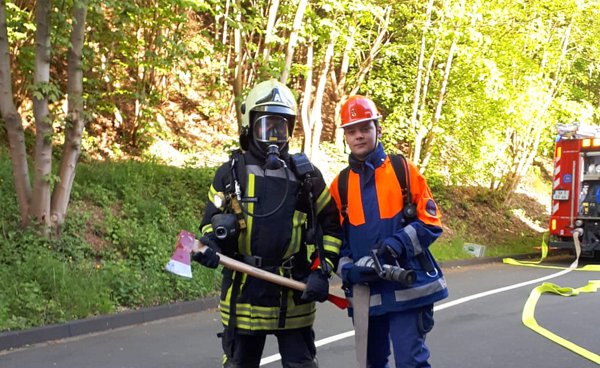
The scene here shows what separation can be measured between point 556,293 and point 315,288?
783 centimetres

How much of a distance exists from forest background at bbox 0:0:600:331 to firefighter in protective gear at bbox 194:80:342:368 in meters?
4.28

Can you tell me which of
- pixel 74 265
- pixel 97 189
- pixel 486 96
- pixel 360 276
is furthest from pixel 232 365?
pixel 486 96

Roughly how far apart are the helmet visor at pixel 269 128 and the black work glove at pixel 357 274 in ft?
2.66

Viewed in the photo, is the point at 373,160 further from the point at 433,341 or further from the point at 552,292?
the point at 552,292

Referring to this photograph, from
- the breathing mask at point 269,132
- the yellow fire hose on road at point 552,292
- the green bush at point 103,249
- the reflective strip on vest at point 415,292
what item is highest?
the breathing mask at point 269,132

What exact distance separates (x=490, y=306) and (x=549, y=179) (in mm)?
19506

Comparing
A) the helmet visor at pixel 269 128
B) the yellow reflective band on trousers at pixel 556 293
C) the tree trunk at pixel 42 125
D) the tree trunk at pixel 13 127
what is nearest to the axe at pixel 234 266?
the helmet visor at pixel 269 128

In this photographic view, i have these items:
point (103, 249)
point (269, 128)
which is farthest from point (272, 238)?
point (103, 249)

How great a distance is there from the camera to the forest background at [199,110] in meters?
8.63

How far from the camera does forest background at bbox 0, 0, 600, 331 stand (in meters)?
8.63

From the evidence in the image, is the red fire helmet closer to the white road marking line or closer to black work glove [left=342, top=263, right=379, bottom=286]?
black work glove [left=342, top=263, right=379, bottom=286]

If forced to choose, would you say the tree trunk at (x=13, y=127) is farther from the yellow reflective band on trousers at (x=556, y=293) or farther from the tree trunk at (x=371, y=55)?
the tree trunk at (x=371, y=55)

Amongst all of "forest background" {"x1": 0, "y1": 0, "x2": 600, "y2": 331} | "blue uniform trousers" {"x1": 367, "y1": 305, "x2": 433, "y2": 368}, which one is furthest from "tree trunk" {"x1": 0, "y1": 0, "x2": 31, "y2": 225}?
"blue uniform trousers" {"x1": 367, "y1": 305, "x2": 433, "y2": 368}

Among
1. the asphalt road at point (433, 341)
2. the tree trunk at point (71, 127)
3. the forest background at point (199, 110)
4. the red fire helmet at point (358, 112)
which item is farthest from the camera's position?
the tree trunk at point (71, 127)
